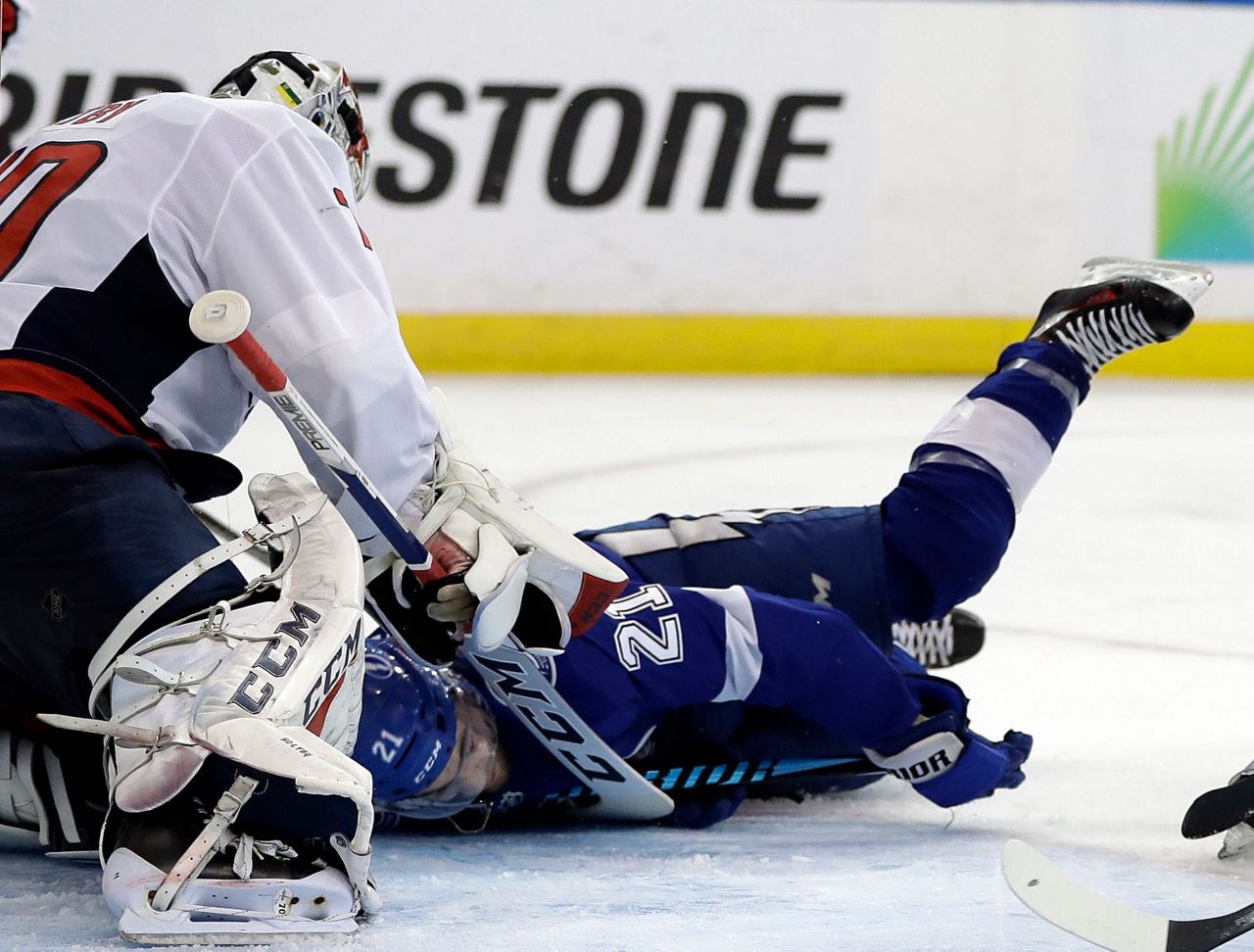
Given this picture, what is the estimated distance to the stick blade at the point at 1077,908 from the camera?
1.24 metres

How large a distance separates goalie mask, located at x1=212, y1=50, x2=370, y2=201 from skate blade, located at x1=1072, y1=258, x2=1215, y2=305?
36.9 inches

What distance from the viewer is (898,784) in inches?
76.4

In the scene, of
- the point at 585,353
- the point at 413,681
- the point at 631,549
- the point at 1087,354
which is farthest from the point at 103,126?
the point at 585,353

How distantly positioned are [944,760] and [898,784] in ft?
0.78

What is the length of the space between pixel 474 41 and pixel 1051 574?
123 inches

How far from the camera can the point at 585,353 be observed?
5570mm

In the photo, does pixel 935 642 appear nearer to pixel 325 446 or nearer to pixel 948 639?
pixel 948 639

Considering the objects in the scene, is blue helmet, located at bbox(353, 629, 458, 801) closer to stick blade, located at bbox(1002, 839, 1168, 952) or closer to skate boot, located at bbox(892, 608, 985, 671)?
stick blade, located at bbox(1002, 839, 1168, 952)

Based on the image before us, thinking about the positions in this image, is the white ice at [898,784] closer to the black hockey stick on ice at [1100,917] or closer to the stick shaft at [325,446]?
the black hockey stick on ice at [1100,917]

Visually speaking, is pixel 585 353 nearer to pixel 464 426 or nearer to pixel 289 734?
pixel 464 426

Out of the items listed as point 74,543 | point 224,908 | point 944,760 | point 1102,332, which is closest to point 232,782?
point 224,908

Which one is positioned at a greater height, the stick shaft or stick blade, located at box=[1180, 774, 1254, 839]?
the stick shaft

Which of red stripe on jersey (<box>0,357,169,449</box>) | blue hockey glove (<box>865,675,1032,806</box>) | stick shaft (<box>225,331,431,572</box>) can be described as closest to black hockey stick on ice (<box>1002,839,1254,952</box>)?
blue hockey glove (<box>865,675,1032,806</box>)

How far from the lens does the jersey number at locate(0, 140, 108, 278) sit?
57.7 inches
